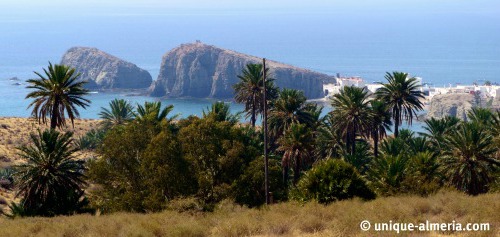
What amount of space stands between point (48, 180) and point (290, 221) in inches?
647

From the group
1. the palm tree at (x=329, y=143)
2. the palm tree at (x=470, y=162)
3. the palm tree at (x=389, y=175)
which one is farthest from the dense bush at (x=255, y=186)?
the palm tree at (x=329, y=143)

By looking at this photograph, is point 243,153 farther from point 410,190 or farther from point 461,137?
point 461,137

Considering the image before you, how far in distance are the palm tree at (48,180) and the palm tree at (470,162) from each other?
80.1 ft

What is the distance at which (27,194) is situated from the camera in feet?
123

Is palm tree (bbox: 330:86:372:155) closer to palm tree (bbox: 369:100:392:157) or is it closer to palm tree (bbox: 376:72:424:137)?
palm tree (bbox: 369:100:392:157)

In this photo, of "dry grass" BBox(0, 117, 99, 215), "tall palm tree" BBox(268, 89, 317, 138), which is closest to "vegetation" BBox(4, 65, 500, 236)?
"tall palm tree" BBox(268, 89, 317, 138)

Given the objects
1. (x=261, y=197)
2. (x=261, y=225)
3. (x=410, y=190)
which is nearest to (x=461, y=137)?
(x=410, y=190)

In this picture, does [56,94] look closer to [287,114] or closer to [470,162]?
[287,114]

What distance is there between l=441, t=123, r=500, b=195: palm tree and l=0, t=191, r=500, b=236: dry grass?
41.9 ft

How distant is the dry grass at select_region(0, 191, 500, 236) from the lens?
26.0 m

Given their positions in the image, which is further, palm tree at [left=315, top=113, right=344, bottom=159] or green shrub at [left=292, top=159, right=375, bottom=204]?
palm tree at [left=315, top=113, right=344, bottom=159]

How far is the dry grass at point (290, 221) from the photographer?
2595cm

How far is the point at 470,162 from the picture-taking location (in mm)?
43781

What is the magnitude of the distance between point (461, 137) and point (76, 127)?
212ft
